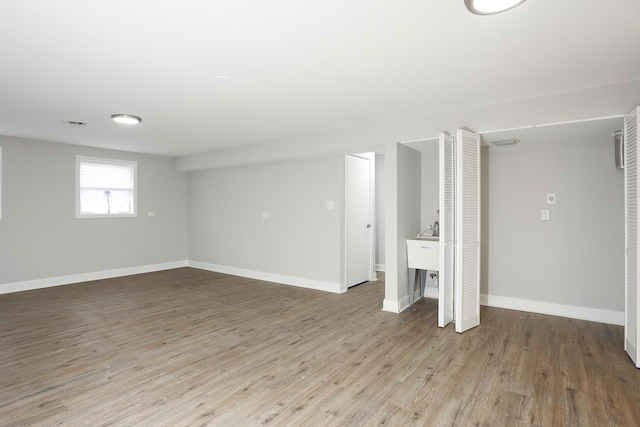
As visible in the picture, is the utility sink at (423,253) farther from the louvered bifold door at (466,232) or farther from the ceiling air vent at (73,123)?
the ceiling air vent at (73,123)

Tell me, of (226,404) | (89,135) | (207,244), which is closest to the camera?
(226,404)

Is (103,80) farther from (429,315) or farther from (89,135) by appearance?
(429,315)

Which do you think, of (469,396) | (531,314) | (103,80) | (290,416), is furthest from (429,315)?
(103,80)

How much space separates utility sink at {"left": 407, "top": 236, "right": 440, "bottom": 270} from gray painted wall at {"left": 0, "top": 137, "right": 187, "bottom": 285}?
5.31 metres

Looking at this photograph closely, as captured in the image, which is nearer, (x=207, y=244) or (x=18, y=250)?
→ (x=18, y=250)

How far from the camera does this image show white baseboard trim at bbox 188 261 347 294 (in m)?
5.44

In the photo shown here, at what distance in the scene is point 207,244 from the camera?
24.3 feet

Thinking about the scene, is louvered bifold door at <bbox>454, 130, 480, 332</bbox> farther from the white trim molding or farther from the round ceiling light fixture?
the round ceiling light fixture

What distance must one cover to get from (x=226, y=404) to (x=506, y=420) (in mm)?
1758

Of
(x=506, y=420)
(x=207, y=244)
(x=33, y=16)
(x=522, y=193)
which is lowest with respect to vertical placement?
(x=506, y=420)

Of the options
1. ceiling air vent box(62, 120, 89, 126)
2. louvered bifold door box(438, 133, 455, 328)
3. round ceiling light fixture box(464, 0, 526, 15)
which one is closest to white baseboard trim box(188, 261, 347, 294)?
louvered bifold door box(438, 133, 455, 328)

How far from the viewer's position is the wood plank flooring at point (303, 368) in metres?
2.22

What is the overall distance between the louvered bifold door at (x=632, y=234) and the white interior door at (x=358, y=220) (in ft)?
10.9

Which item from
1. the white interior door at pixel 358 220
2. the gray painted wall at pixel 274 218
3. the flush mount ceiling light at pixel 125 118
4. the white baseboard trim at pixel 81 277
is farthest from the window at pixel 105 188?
the white interior door at pixel 358 220
